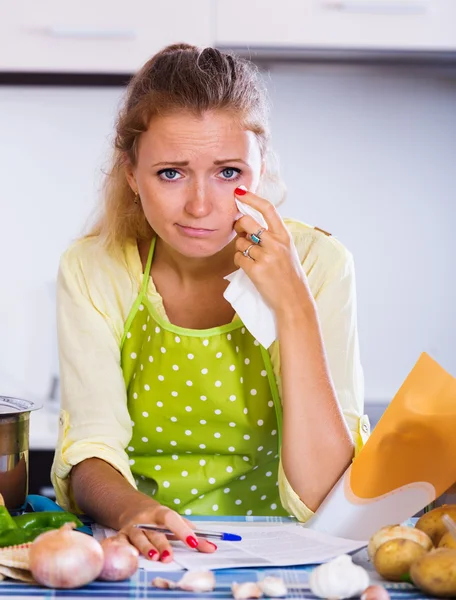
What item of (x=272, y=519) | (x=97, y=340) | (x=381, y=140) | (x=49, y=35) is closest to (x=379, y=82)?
(x=381, y=140)

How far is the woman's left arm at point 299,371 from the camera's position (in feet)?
4.35

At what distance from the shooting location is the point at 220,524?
47.3 inches

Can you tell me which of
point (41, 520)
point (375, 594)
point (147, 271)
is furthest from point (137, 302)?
point (375, 594)

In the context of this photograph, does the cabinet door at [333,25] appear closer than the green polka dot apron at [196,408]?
No

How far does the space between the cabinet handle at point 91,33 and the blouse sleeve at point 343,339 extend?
3.84 feet

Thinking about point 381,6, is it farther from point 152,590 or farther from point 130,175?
point 152,590

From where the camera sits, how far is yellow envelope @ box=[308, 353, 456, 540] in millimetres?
1205

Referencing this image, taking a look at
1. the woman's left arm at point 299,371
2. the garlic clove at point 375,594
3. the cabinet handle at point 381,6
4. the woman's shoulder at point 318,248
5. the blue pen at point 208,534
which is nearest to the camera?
the garlic clove at point 375,594

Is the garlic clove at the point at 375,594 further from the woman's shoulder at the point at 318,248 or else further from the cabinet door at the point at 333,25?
the cabinet door at the point at 333,25

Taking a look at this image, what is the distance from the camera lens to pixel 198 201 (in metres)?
1.33

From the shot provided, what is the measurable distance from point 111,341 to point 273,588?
0.68 metres

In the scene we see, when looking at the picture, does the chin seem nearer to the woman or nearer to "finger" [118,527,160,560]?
the woman

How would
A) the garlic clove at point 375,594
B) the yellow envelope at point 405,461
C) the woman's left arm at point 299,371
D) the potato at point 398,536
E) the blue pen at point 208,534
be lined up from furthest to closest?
1. the woman's left arm at point 299,371
2. the yellow envelope at point 405,461
3. the blue pen at point 208,534
4. the potato at point 398,536
5. the garlic clove at point 375,594

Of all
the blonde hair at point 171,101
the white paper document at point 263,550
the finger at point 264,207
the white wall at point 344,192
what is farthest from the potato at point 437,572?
the white wall at point 344,192
